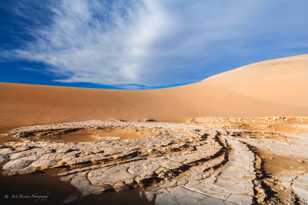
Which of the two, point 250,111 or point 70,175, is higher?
point 250,111

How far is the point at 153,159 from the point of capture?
210 inches

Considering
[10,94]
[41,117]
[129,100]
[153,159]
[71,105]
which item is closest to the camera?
[153,159]

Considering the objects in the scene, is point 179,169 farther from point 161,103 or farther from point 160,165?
point 161,103

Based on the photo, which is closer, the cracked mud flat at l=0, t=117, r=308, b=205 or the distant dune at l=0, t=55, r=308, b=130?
the cracked mud flat at l=0, t=117, r=308, b=205

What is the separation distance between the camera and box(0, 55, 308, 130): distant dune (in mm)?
15492

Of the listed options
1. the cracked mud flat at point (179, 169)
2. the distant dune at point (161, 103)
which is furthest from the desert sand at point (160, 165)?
the distant dune at point (161, 103)

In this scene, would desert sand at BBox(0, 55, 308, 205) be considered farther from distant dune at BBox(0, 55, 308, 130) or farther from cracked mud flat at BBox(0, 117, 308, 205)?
distant dune at BBox(0, 55, 308, 130)

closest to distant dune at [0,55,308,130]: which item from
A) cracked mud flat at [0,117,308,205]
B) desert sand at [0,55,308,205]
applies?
desert sand at [0,55,308,205]

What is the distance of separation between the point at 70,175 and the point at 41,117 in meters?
11.3

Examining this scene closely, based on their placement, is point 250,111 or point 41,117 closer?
point 41,117

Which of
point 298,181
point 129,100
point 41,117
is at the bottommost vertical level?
point 298,181

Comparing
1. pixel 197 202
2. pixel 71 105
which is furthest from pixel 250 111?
pixel 197 202

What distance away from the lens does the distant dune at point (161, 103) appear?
50.8 feet

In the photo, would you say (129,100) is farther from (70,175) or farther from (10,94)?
(70,175)
